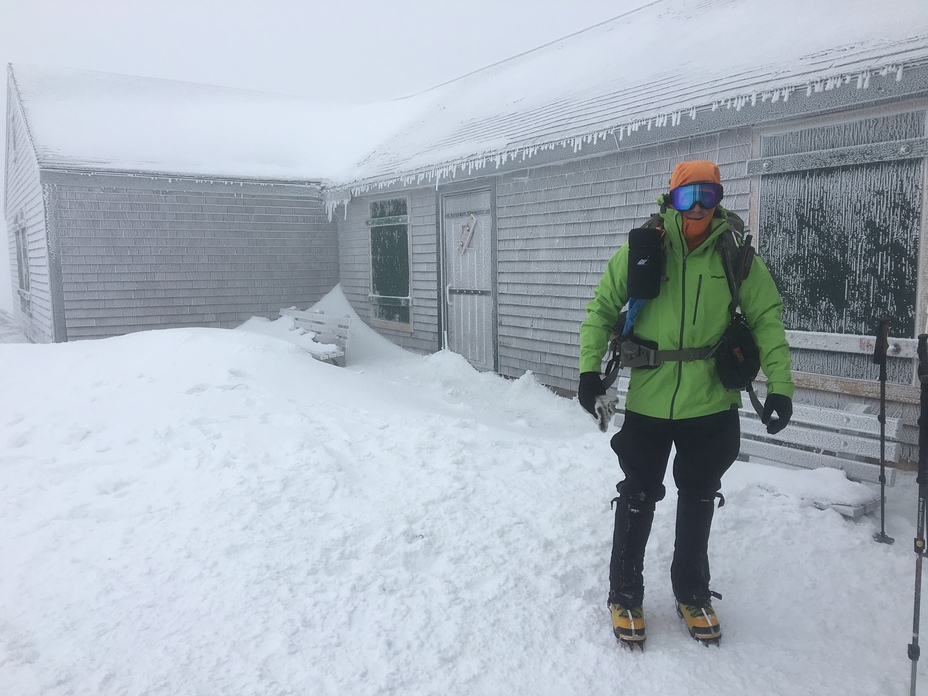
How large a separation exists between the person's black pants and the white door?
6170mm

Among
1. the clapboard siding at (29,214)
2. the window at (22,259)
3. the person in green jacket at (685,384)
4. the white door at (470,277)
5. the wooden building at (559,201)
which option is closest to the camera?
the person in green jacket at (685,384)

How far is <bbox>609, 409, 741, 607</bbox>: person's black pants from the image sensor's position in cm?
290

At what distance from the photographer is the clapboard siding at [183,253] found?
11.0 meters

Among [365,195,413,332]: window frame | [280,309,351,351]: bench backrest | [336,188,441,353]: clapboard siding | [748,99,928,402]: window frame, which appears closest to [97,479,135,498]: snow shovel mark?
[748,99,928,402]: window frame

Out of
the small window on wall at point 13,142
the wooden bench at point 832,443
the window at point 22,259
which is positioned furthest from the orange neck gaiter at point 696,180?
the small window on wall at point 13,142

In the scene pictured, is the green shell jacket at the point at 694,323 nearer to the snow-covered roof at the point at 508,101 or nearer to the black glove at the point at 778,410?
the black glove at the point at 778,410

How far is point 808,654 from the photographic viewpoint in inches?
114

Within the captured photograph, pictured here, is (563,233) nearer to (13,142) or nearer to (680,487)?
(680,487)

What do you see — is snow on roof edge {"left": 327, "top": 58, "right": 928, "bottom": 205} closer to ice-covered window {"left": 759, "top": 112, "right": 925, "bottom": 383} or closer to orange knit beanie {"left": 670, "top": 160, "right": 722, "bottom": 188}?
ice-covered window {"left": 759, "top": 112, "right": 925, "bottom": 383}

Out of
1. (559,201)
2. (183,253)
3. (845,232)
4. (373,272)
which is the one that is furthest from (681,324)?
(183,253)

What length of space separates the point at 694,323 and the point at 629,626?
4.38ft

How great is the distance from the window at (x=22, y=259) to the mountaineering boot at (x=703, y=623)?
1471cm

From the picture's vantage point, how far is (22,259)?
1465 centimetres

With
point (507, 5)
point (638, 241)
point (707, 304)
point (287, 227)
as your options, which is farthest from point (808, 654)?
point (507, 5)
